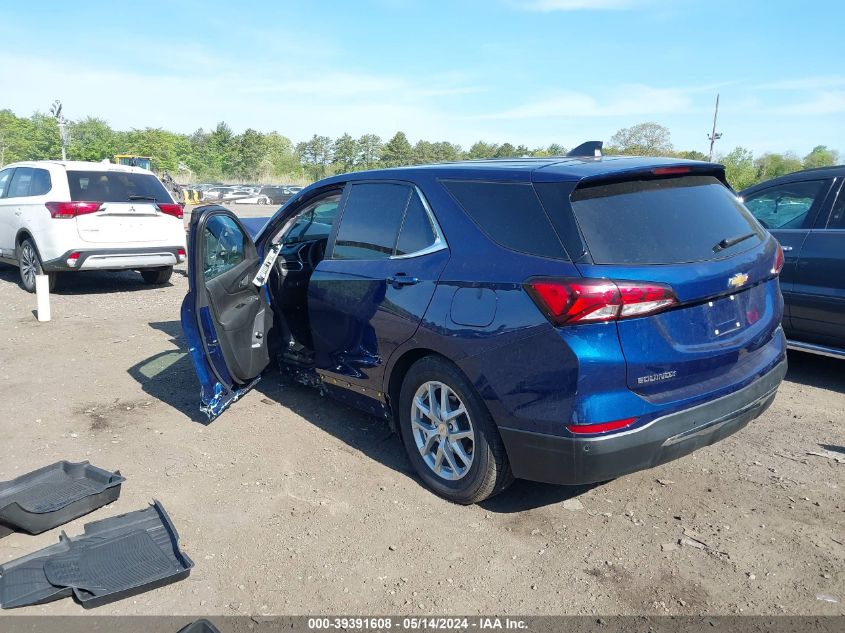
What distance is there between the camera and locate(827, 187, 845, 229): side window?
18.5ft

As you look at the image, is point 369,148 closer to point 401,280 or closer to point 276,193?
point 276,193

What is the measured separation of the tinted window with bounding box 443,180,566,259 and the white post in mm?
6389

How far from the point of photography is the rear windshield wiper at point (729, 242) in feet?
11.2

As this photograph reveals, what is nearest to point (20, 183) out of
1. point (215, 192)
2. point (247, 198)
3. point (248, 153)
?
point (247, 198)

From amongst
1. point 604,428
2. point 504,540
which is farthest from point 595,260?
point 504,540

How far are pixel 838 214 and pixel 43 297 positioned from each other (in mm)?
8434

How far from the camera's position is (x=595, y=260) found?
119 inches

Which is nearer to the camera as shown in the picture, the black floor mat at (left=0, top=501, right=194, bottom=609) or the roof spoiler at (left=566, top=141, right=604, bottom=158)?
the black floor mat at (left=0, top=501, right=194, bottom=609)

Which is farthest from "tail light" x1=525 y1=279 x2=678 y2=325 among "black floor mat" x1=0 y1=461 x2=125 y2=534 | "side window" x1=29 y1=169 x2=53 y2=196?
"side window" x1=29 y1=169 x2=53 y2=196

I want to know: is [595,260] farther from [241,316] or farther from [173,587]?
[241,316]

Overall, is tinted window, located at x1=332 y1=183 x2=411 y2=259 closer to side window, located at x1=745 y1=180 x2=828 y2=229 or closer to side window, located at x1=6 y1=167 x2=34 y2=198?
side window, located at x1=745 y1=180 x2=828 y2=229

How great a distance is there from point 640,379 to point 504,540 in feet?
3.57

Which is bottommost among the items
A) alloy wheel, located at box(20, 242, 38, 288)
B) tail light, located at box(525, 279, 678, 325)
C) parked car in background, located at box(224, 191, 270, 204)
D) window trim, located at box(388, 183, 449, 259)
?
parked car in background, located at box(224, 191, 270, 204)

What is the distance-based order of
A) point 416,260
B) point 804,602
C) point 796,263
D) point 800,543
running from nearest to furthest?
1. point 804,602
2. point 800,543
3. point 416,260
4. point 796,263
